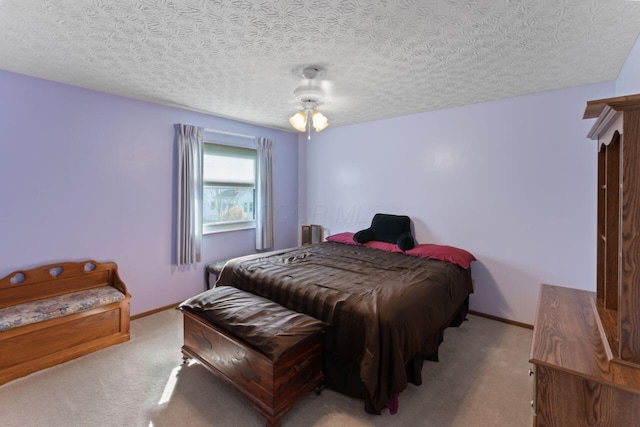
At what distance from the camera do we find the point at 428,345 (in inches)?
88.7

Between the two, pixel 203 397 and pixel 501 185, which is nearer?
pixel 203 397

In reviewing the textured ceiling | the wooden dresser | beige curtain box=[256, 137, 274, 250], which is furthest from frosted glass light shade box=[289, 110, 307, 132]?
the wooden dresser

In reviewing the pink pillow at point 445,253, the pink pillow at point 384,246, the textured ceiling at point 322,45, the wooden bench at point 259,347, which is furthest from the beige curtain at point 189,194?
the pink pillow at point 445,253

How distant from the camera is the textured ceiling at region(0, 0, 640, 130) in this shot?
165 centimetres

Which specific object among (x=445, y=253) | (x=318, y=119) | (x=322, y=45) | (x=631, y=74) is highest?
(x=322, y=45)

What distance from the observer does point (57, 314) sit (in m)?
2.37

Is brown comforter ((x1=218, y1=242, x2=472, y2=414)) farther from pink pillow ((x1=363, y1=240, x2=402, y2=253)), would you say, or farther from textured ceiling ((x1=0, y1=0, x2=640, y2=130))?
textured ceiling ((x1=0, y1=0, x2=640, y2=130))

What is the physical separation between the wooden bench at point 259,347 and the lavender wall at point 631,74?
8.72 feet

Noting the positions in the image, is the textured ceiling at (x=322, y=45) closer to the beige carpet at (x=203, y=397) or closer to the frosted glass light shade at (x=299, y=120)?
the frosted glass light shade at (x=299, y=120)

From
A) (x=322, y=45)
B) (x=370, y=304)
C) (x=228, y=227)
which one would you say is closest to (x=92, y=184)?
(x=228, y=227)

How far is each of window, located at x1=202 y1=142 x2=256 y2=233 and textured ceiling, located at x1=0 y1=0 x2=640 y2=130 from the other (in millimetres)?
Result: 1071

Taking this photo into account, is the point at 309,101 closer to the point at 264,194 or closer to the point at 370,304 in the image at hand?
the point at 370,304

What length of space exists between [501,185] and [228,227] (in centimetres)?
347

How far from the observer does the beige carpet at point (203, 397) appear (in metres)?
1.81
